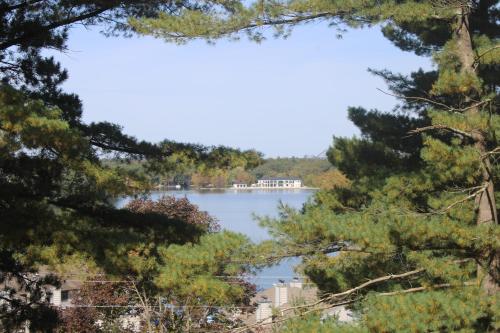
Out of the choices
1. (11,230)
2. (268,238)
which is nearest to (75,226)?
(11,230)

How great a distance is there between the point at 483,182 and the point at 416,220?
126cm

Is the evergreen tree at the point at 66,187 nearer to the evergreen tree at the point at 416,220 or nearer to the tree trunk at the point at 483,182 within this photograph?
the evergreen tree at the point at 416,220

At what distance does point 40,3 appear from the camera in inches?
309

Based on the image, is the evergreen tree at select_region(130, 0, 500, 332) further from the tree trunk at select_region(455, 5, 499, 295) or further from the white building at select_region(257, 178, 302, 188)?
the white building at select_region(257, 178, 302, 188)

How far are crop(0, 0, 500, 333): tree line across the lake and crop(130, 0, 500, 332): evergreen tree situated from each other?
0.02 m

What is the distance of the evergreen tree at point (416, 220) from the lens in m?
5.32

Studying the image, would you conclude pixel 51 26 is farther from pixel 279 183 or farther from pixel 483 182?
pixel 279 183

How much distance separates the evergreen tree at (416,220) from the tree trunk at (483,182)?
12 mm

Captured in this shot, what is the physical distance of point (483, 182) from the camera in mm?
6367

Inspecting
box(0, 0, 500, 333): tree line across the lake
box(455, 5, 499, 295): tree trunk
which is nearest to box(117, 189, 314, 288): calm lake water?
box(0, 0, 500, 333): tree line across the lake

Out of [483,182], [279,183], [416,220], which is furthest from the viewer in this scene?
[279,183]

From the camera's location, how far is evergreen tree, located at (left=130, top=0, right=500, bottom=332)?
17.4ft

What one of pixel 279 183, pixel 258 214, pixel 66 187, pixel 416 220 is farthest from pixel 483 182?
pixel 279 183

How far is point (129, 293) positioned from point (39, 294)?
181 inches
